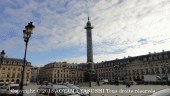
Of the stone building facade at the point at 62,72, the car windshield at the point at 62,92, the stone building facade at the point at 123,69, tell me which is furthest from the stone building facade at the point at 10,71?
the car windshield at the point at 62,92

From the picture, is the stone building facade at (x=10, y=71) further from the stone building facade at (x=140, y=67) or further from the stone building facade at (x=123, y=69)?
the stone building facade at (x=140, y=67)

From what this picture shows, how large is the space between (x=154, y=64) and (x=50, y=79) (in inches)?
2485

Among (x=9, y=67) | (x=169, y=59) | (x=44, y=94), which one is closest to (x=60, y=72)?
(x=9, y=67)

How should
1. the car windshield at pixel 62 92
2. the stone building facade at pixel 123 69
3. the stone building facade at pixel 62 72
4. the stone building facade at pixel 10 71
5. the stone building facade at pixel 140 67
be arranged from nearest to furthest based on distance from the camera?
the car windshield at pixel 62 92 → the stone building facade at pixel 140 67 → the stone building facade at pixel 123 69 → the stone building facade at pixel 10 71 → the stone building facade at pixel 62 72

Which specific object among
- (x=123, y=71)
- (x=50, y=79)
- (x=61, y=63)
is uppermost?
(x=61, y=63)

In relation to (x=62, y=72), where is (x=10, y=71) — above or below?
above

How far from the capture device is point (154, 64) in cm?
5972

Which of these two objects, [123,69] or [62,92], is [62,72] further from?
[62,92]

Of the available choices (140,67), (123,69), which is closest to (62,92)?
(140,67)

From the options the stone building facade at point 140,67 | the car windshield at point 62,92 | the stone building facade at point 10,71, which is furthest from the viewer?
the stone building facade at point 10,71

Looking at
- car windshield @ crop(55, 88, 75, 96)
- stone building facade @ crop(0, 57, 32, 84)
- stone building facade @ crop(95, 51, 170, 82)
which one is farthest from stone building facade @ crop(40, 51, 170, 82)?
car windshield @ crop(55, 88, 75, 96)

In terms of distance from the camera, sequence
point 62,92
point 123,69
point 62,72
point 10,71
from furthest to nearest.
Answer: point 62,72 < point 123,69 < point 10,71 < point 62,92

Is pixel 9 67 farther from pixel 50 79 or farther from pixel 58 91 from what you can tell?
pixel 58 91

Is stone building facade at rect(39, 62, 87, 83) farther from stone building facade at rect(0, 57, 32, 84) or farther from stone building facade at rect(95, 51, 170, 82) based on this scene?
stone building facade at rect(95, 51, 170, 82)
